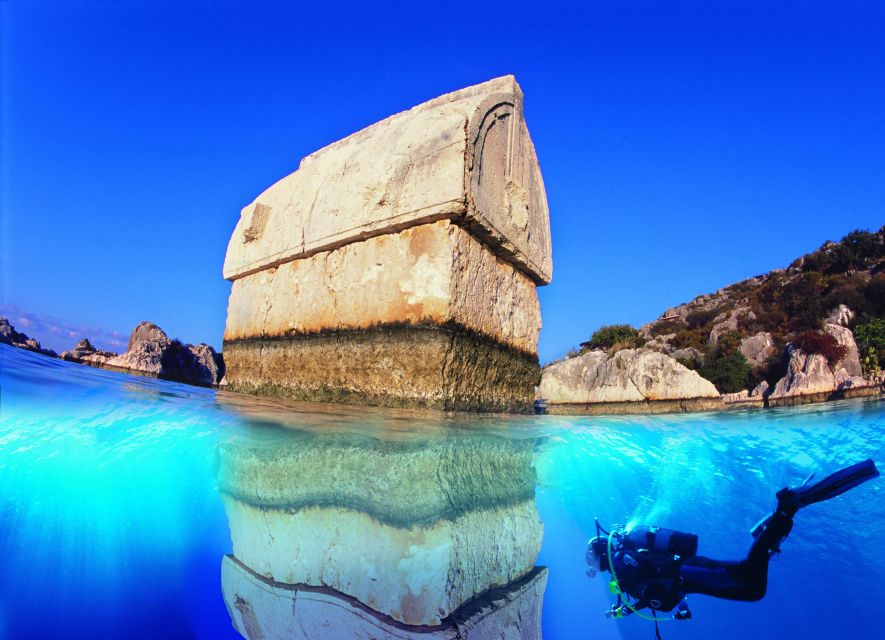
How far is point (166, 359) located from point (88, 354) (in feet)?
4.17

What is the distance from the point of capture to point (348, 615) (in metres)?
1.83

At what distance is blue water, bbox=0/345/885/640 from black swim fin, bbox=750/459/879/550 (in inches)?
7.1

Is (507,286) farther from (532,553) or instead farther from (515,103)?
(532,553)

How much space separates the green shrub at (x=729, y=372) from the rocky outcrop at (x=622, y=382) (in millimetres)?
7699

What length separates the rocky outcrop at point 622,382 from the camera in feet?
35.4

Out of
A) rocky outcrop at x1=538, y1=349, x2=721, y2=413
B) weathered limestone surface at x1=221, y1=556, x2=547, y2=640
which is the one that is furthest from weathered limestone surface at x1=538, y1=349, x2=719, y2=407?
weathered limestone surface at x1=221, y1=556, x2=547, y2=640

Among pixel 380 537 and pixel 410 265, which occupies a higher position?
pixel 410 265

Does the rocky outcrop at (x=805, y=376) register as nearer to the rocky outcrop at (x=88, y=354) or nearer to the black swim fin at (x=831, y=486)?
the black swim fin at (x=831, y=486)

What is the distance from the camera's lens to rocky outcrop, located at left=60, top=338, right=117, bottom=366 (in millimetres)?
7852

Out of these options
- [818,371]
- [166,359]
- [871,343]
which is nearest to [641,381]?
[818,371]

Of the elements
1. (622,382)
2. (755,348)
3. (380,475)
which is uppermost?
(755,348)

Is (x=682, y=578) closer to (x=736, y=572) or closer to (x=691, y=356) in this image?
(x=736, y=572)

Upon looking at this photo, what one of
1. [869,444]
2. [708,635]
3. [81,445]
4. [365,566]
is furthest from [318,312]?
[708,635]

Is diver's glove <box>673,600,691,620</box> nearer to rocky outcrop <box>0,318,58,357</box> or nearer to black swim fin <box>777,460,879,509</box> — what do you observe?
black swim fin <box>777,460,879,509</box>
